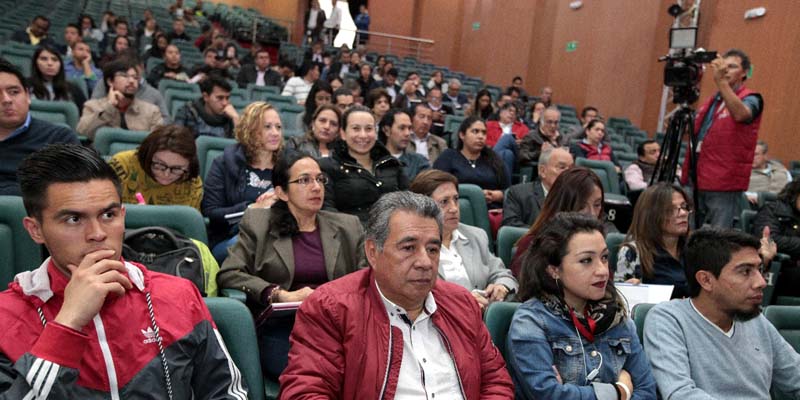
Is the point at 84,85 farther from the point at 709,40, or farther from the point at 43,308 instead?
the point at 709,40

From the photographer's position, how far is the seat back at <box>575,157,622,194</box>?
4.29 m

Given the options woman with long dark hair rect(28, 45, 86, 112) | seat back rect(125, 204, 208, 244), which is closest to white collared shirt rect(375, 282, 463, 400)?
seat back rect(125, 204, 208, 244)

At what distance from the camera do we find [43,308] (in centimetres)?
121

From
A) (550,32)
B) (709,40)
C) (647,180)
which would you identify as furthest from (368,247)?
(550,32)

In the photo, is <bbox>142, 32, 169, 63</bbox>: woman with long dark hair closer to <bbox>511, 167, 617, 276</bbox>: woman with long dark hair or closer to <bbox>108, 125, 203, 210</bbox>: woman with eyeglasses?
<bbox>108, 125, 203, 210</bbox>: woman with eyeglasses

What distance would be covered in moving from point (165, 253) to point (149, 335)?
49cm

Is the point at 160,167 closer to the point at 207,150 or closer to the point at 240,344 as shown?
the point at 207,150

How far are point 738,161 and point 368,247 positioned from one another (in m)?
2.79

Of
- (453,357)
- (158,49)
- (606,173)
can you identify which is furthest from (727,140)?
(158,49)

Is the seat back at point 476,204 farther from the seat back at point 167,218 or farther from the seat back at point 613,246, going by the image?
the seat back at point 167,218

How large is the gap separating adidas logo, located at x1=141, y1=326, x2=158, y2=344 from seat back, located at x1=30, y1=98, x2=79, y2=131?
2.58 meters

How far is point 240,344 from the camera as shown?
147cm

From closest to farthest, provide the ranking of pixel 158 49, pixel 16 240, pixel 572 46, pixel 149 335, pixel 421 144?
pixel 149 335
pixel 16 240
pixel 421 144
pixel 158 49
pixel 572 46

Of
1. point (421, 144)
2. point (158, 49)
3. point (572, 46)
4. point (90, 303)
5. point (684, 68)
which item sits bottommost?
point (90, 303)
